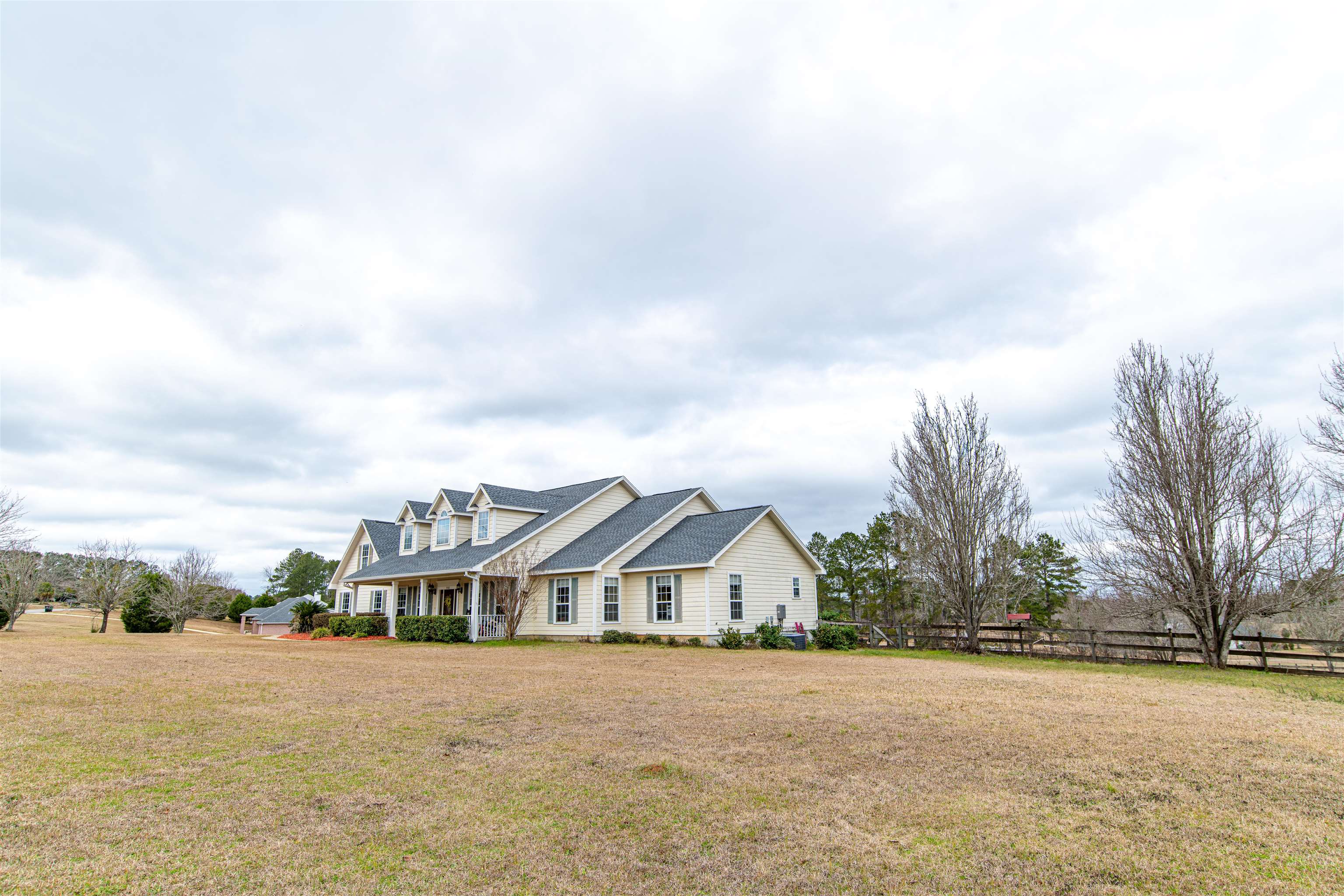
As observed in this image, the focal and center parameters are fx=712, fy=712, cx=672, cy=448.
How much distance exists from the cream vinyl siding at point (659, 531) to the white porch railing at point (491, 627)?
5.35m

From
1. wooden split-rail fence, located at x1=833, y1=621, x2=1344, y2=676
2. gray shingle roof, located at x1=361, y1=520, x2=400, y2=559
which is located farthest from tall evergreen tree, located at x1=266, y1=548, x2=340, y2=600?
wooden split-rail fence, located at x1=833, y1=621, x2=1344, y2=676

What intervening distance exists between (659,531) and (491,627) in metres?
→ 8.15

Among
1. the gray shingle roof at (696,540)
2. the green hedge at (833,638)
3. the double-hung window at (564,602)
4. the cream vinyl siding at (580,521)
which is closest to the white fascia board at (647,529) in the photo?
the gray shingle roof at (696,540)

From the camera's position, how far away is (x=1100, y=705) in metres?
11.2

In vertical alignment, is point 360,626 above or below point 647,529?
below

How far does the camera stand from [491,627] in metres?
29.6

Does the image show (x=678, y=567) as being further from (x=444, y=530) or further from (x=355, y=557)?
(x=355, y=557)

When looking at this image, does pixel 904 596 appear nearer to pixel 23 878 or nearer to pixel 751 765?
pixel 751 765

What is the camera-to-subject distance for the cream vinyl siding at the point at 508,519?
3253cm

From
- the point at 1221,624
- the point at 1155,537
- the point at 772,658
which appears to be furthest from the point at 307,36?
the point at 1221,624

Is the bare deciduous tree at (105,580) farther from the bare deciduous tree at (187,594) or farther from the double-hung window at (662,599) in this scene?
the double-hung window at (662,599)

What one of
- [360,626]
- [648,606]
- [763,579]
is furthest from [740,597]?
[360,626]

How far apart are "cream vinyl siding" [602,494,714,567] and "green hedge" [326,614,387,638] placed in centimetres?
1354

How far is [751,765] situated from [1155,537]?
18.7m
